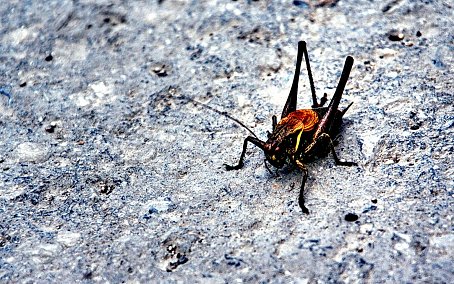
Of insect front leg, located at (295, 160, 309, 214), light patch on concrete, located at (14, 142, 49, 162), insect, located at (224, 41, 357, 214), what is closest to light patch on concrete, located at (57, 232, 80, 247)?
light patch on concrete, located at (14, 142, 49, 162)

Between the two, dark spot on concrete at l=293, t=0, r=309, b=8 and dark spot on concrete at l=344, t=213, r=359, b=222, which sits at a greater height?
dark spot on concrete at l=293, t=0, r=309, b=8

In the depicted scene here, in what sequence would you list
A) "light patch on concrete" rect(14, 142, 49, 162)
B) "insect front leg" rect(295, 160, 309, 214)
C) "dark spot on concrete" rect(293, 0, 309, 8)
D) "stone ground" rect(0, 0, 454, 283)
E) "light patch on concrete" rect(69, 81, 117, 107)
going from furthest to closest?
"dark spot on concrete" rect(293, 0, 309, 8) < "light patch on concrete" rect(69, 81, 117, 107) < "light patch on concrete" rect(14, 142, 49, 162) < "insect front leg" rect(295, 160, 309, 214) < "stone ground" rect(0, 0, 454, 283)

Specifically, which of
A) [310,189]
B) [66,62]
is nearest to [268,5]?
[66,62]

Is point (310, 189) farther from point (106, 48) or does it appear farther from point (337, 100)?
point (106, 48)

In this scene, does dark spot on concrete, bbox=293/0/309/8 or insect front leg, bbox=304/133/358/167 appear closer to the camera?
insect front leg, bbox=304/133/358/167

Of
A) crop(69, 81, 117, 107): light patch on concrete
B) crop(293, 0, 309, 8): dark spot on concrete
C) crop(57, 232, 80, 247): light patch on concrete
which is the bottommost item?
crop(57, 232, 80, 247): light patch on concrete

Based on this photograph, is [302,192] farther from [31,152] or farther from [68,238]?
[31,152]

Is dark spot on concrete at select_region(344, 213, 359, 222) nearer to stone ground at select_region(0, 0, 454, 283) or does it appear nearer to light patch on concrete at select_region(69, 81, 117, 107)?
stone ground at select_region(0, 0, 454, 283)

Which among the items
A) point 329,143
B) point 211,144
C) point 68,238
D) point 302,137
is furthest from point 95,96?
point 329,143
